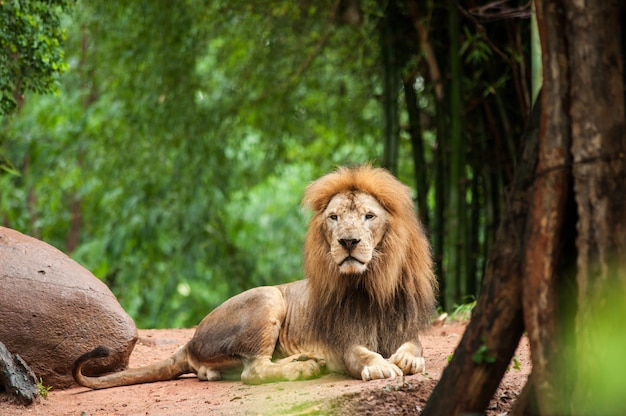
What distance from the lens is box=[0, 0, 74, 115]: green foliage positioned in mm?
5730

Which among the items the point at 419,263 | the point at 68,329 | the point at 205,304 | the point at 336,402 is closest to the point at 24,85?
the point at 68,329

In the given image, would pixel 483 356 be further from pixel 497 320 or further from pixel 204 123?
pixel 204 123

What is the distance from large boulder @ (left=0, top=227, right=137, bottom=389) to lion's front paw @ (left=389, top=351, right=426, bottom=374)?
183 centimetres

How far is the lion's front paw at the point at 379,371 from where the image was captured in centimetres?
431

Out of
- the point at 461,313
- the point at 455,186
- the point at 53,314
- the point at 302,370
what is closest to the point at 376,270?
the point at 302,370

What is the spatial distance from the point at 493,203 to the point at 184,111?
3509 mm

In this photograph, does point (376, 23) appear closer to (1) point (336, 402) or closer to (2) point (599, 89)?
(1) point (336, 402)

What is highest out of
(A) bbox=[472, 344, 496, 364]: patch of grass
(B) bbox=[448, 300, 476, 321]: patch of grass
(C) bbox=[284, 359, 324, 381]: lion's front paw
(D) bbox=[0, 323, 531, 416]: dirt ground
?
(B) bbox=[448, 300, 476, 321]: patch of grass

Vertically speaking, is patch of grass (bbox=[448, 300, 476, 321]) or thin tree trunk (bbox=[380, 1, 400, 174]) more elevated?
thin tree trunk (bbox=[380, 1, 400, 174])

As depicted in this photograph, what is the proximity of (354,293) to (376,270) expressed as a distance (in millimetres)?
221

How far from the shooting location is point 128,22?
30.6 ft

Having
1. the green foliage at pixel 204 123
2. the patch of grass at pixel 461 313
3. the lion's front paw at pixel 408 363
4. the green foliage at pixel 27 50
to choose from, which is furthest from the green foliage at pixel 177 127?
the lion's front paw at pixel 408 363

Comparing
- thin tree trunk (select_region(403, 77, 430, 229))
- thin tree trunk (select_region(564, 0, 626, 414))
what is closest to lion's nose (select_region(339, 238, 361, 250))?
thin tree trunk (select_region(564, 0, 626, 414))

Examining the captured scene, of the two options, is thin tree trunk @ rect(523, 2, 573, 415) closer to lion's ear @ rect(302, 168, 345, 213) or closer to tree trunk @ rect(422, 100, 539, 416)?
tree trunk @ rect(422, 100, 539, 416)
